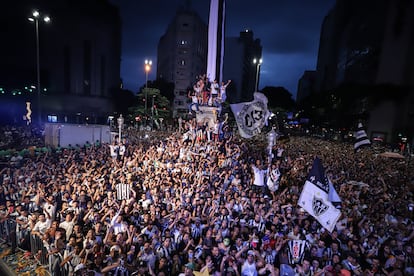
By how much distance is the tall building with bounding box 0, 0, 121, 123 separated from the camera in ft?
136

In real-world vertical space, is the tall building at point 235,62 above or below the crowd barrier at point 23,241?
above

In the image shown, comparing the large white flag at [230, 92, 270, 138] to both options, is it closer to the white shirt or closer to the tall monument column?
the white shirt

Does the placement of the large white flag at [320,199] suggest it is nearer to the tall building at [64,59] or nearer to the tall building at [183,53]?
the tall building at [64,59]

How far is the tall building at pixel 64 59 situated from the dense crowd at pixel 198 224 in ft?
124

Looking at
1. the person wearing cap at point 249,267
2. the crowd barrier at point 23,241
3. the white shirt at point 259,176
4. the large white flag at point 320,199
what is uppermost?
the large white flag at point 320,199

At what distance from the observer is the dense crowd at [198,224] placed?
5.76 metres

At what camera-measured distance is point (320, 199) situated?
622 cm

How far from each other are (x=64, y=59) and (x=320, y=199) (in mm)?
52835

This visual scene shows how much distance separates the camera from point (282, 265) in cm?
605

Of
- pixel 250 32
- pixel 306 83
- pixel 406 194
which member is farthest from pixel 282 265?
pixel 306 83

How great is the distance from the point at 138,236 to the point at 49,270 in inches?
79.4

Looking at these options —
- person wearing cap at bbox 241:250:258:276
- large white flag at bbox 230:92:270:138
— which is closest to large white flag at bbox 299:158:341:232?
person wearing cap at bbox 241:250:258:276

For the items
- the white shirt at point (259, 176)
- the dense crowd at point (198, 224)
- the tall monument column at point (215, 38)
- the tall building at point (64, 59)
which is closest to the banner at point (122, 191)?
the dense crowd at point (198, 224)

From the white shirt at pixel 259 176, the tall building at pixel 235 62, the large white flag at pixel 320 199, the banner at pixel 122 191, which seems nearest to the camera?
the large white flag at pixel 320 199
